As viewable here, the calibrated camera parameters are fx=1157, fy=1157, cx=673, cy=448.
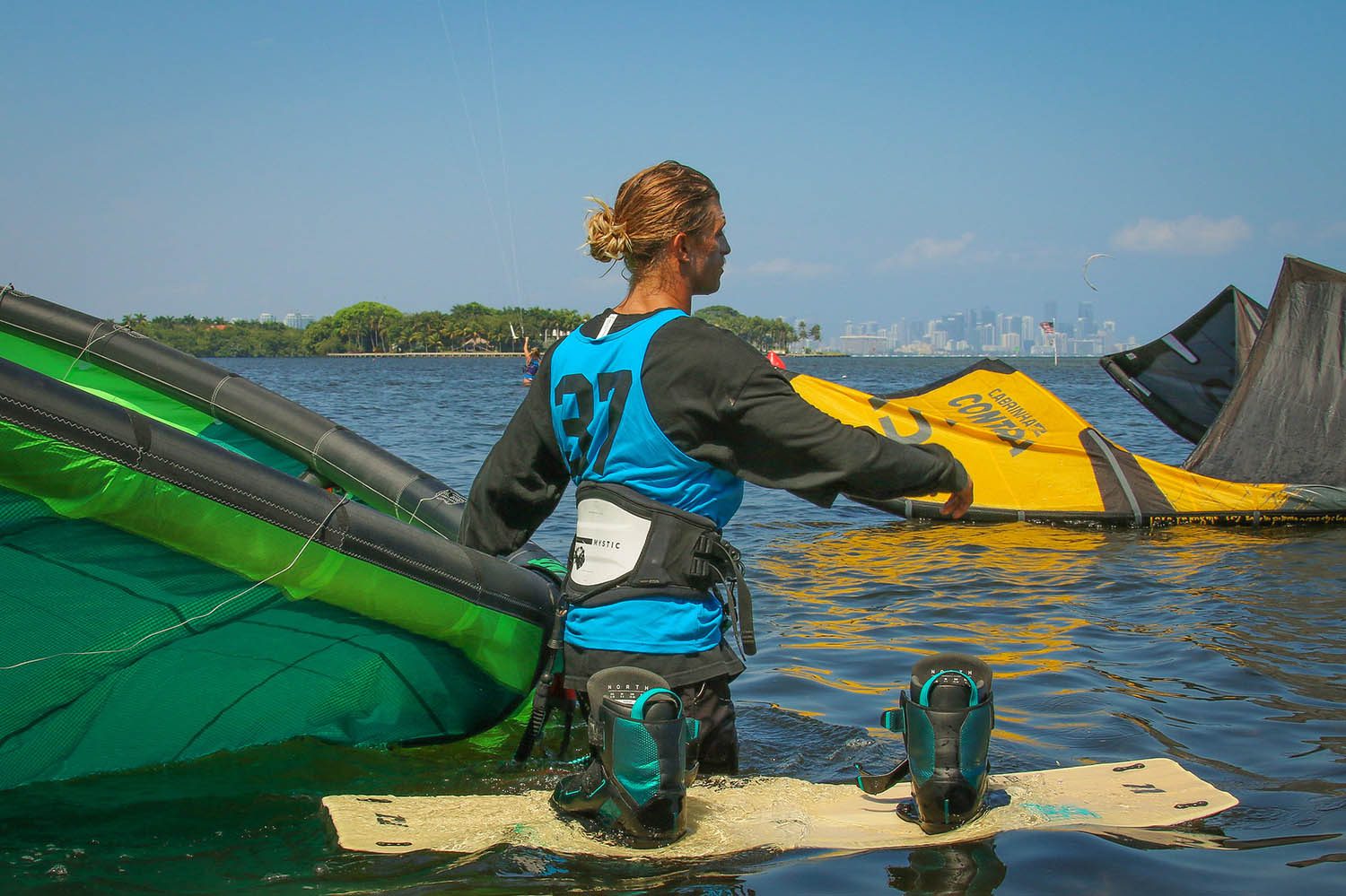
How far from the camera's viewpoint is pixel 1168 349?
14.6 metres

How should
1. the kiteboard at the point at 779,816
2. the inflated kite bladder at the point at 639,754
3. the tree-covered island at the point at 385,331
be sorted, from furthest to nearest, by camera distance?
the tree-covered island at the point at 385,331
the kiteboard at the point at 779,816
the inflated kite bladder at the point at 639,754

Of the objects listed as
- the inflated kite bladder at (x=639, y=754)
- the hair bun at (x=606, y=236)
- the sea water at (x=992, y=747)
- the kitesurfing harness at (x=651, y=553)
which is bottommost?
the sea water at (x=992, y=747)


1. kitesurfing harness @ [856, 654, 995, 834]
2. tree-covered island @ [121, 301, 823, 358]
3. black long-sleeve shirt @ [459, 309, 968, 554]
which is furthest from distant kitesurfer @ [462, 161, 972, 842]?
tree-covered island @ [121, 301, 823, 358]

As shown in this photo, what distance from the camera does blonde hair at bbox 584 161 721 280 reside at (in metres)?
3.04

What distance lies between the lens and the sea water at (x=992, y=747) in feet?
10.5

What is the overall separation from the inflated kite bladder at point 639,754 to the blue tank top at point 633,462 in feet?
0.48

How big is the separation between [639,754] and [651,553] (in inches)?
20.0

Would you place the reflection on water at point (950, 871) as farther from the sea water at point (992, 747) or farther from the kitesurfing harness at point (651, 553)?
the kitesurfing harness at point (651, 553)

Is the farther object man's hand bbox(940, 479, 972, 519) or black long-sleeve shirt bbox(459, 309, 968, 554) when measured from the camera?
man's hand bbox(940, 479, 972, 519)

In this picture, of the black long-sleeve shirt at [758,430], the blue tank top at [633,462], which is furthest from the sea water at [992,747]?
the black long-sleeve shirt at [758,430]

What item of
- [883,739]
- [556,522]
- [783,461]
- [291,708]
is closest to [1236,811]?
[883,739]

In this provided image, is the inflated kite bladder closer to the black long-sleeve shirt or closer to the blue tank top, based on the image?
the blue tank top

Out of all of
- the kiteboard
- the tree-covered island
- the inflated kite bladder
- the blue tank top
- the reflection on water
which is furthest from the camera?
the tree-covered island

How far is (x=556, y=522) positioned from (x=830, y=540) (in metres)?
2.60
